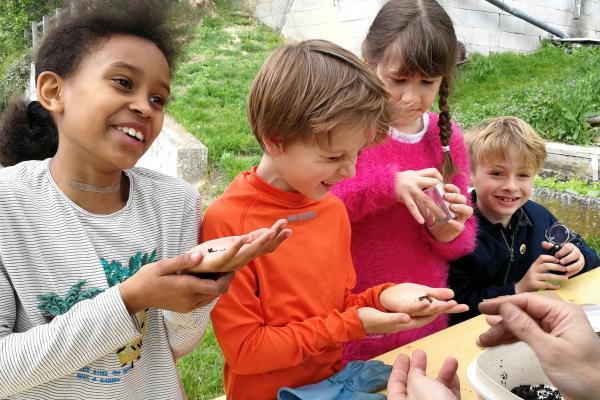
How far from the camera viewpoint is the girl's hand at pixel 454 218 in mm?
1656

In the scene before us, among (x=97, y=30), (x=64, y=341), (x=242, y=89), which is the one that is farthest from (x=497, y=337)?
(x=242, y=89)

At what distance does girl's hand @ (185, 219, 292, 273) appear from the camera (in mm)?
1032

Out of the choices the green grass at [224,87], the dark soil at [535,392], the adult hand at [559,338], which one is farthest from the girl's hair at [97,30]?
the green grass at [224,87]

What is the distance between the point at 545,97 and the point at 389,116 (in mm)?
5136

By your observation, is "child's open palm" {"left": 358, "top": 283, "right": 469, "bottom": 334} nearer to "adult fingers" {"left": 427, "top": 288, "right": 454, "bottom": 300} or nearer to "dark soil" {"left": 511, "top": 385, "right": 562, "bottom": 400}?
"adult fingers" {"left": 427, "top": 288, "right": 454, "bottom": 300}

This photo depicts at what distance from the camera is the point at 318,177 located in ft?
4.49

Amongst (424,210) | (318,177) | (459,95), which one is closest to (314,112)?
(318,177)

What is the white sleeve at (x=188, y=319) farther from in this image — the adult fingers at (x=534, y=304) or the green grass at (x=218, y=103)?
the green grass at (x=218, y=103)

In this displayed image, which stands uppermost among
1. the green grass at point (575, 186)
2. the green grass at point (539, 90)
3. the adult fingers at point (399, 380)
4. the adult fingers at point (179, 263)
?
the adult fingers at point (179, 263)

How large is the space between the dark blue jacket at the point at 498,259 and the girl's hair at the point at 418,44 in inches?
17.2

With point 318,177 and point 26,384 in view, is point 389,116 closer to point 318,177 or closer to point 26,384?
point 318,177

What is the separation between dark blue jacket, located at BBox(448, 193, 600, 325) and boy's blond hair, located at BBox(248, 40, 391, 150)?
968 mm

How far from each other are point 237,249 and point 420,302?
1.66 ft

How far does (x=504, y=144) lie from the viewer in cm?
222
